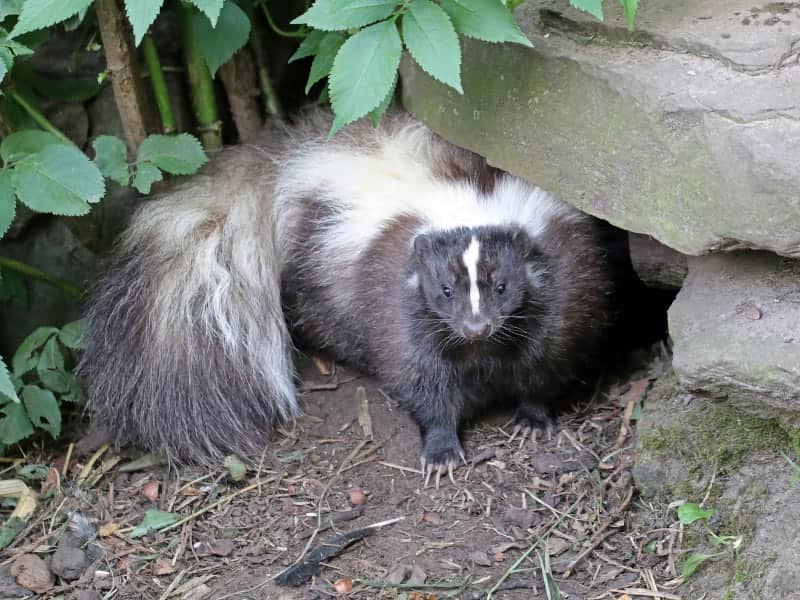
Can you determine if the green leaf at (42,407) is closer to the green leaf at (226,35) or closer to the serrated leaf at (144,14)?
the green leaf at (226,35)

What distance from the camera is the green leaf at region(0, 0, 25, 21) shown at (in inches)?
129

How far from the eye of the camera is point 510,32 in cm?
275

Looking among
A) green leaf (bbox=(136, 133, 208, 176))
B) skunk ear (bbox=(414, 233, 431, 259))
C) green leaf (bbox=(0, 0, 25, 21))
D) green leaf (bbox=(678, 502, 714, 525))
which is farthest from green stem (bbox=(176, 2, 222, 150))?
green leaf (bbox=(678, 502, 714, 525))

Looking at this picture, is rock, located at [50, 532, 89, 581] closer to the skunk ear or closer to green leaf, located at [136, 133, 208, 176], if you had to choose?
green leaf, located at [136, 133, 208, 176]

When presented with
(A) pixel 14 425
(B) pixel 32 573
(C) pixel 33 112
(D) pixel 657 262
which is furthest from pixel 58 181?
(D) pixel 657 262

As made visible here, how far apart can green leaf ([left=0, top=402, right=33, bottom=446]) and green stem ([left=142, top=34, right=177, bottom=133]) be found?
4.26ft

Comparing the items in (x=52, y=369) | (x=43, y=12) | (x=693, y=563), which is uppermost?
(x=43, y=12)

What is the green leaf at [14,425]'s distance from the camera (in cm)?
404

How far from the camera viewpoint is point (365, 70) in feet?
9.06

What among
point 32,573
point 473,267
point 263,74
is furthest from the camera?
point 263,74

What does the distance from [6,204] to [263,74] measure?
1.66 metres

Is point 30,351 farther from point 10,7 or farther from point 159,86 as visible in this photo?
point 10,7

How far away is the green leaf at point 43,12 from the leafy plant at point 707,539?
94.2 inches

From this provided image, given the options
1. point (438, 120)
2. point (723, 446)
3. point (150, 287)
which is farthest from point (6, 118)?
point (723, 446)
